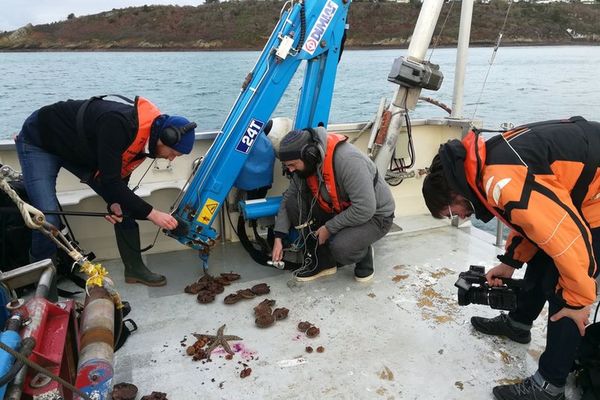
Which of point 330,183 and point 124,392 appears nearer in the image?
point 124,392

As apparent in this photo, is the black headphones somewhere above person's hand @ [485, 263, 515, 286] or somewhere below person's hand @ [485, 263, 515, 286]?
above

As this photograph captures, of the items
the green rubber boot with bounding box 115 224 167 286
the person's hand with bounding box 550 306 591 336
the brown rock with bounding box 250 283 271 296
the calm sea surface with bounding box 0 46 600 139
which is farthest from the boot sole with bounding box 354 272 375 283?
the calm sea surface with bounding box 0 46 600 139

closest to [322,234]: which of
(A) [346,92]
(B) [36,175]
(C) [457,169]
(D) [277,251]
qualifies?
(D) [277,251]

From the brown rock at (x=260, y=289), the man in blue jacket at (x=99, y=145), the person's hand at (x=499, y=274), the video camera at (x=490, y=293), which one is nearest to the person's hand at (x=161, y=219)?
the man in blue jacket at (x=99, y=145)

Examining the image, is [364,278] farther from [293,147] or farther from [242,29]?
[242,29]

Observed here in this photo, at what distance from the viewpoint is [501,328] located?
2.40 meters

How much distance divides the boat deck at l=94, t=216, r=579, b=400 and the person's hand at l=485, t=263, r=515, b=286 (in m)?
0.35

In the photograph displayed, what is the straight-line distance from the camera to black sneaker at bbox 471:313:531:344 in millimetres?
2355

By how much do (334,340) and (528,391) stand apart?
3.00ft

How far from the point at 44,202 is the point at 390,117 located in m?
2.35

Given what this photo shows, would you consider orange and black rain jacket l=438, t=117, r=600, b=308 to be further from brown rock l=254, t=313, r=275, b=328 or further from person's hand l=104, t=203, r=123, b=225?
person's hand l=104, t=203, r=123, b=225

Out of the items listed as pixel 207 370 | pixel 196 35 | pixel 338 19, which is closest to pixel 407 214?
pixel 338 19

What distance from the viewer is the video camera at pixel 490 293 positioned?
221cm

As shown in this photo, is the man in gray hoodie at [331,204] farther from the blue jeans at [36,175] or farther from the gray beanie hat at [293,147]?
the blue jeans at [36,175]
